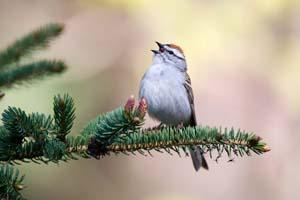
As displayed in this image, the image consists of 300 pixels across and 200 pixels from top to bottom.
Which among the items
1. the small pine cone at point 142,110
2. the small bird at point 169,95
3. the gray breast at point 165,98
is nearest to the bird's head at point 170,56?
the small bird at point 169,95

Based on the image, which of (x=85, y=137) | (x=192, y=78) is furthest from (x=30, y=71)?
(x=192, y=78)

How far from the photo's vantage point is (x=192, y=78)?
8.20 metres

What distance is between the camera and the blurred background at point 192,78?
7.36 m

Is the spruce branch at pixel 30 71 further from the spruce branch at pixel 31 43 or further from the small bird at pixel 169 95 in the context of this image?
the small bird at pixel 169 95

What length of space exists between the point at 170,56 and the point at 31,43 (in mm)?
1543

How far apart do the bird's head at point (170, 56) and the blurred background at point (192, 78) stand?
268 centimetres

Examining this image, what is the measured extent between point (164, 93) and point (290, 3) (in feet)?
18.1

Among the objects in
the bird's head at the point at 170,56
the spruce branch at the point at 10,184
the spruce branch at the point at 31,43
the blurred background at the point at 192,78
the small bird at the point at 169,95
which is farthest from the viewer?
the blurred background at the point at 192,78

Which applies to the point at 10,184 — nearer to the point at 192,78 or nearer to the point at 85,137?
the point at 85,137

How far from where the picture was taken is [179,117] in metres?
3.85

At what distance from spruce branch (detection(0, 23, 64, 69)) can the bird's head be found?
1.41 meters

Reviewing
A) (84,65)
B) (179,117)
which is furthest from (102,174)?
(179,117)

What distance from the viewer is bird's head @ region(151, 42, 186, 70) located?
435 centimetres

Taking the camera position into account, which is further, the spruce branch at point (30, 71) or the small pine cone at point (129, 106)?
the spruce branch at point (30, 71)
